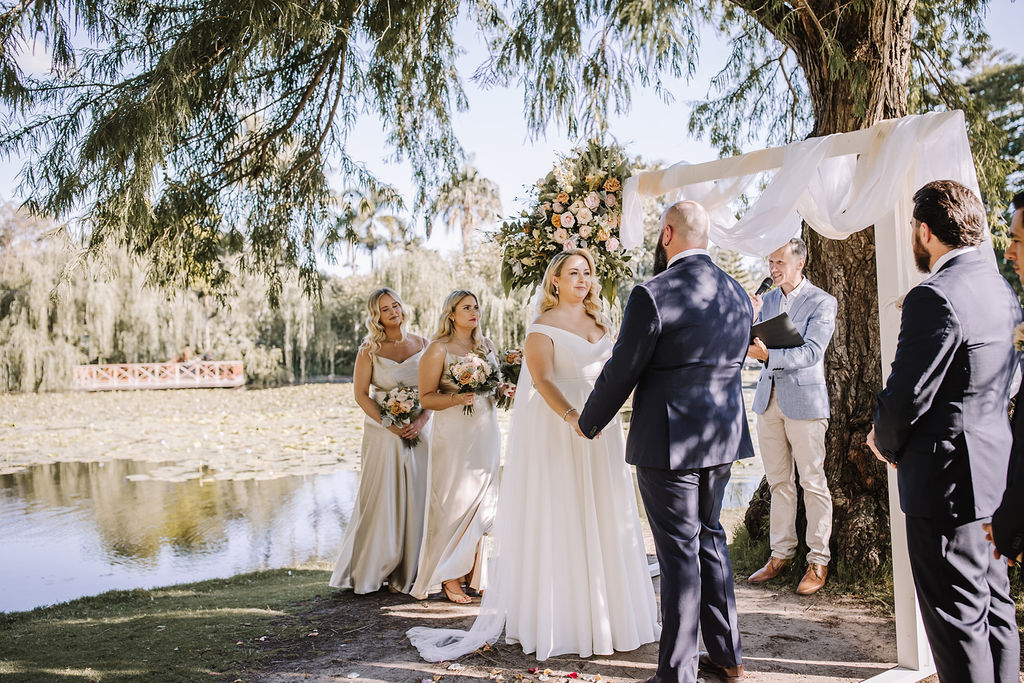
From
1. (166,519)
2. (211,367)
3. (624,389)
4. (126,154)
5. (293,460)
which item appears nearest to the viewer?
(624,389)

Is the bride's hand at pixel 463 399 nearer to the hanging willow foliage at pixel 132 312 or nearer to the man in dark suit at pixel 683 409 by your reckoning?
the man in dark suit at pixel 683 409

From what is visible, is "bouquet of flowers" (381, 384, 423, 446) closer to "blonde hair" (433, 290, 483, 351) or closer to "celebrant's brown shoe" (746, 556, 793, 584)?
"blonde hair" (433, 290, 483, 351)

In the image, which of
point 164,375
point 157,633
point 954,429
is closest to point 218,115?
point 157,633

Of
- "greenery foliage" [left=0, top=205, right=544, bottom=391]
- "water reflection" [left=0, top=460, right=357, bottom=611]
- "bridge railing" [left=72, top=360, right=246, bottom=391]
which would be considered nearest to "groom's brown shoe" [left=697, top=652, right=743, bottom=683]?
"water reflection" [left=0, top=460, right=357, bottom=611]

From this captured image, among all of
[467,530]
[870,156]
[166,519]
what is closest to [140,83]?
[467,530]

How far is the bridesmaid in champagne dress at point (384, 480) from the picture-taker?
16.6 ft

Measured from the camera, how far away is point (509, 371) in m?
4.56

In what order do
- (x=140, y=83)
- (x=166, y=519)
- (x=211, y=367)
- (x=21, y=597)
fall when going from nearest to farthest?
(x=140, y=83), (x=21, y=597), (x=166, y=519), (x=211, y=367)

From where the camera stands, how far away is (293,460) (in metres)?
12.8

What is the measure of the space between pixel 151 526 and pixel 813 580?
24.5ft

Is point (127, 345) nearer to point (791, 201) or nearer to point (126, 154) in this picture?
point (126, 154)

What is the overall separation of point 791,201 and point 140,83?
3.31 metres

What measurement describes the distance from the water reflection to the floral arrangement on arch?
14.5 feet

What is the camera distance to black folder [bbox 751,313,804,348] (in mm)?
3542
